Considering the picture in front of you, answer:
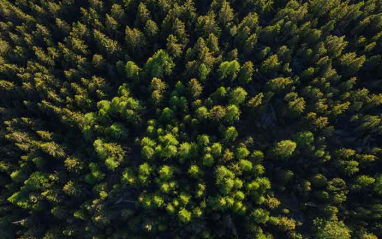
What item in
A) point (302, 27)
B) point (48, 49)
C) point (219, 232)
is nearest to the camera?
point (219, 232)

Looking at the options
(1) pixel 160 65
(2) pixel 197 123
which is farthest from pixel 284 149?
(1) pixel 160 65

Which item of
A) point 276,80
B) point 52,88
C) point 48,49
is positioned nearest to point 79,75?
point 52,88

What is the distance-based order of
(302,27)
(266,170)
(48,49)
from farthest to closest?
(48,49) < (302,27) < (266,170)

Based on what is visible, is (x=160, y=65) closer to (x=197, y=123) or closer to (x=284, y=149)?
(x=197, y=123)

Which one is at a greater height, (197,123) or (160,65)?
(160,65)

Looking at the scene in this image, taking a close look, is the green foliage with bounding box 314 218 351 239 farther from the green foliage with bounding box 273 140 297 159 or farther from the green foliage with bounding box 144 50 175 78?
the green foliage with bounding box 144 50 175 78

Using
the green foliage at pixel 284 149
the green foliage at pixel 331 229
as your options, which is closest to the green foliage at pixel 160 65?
the green foliage at pixel 284 149

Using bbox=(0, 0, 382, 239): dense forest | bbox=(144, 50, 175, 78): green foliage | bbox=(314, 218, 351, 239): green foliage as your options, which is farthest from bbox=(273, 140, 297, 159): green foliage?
bbox=(144, 50, 175, 78): green foliage

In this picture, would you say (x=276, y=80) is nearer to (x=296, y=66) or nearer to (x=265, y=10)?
(x=296, y=66)

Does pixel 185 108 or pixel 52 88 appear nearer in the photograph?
pixel 185 108
